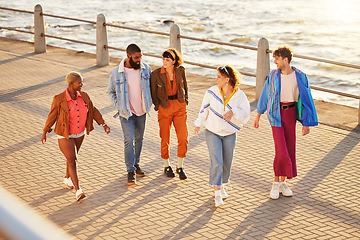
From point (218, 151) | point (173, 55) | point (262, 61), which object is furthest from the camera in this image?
point (262, 61)

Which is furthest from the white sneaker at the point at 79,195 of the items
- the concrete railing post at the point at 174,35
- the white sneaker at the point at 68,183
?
the concrete railing post at the point at 174,35

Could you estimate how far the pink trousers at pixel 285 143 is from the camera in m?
6.16

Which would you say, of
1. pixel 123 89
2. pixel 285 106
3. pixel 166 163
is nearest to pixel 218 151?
pixel 285 106

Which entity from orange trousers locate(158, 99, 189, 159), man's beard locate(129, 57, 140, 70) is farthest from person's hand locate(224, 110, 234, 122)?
man's beard locate(129, 57, 140, 70)

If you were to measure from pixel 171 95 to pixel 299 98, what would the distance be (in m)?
1.57

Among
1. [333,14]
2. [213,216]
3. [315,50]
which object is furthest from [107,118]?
[333,14]

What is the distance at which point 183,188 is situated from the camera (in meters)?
6.69

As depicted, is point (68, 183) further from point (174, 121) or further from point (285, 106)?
point (285, 106)

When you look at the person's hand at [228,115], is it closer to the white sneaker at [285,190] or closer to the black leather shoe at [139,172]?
the white sneaker at [285,190]

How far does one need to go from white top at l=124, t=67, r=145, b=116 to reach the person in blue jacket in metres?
1.43

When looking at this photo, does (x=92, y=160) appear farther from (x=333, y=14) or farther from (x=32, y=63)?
→ (x=333, y=14)

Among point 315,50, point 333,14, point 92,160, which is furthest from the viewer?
point 333,14

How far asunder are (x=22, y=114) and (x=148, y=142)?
111 inches

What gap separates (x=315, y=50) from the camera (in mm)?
30250
